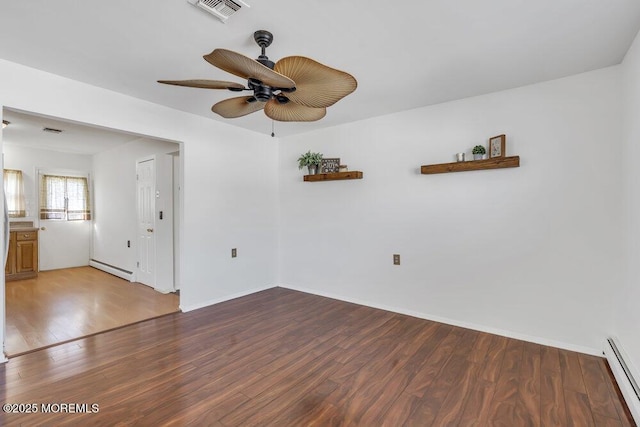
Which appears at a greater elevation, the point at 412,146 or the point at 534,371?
the point at 412,146

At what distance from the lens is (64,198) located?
608 centimetres

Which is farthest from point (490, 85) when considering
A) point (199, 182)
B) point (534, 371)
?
point (199, 182)

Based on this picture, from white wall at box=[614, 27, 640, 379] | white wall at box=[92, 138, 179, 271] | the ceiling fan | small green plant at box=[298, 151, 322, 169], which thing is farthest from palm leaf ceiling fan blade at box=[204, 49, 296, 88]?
white wall at box=[92, 138, 179, 271]

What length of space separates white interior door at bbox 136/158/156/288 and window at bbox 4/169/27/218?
8.53ft

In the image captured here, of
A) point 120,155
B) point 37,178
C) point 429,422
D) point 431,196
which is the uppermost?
point 120,155

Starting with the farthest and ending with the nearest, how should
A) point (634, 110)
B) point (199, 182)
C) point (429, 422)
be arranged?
1. point (199, 182)
2. point (634, 110)
3. point (429, 422)

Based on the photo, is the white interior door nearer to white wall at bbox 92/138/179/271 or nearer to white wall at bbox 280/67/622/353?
white wall at bbox 92/138/179/271

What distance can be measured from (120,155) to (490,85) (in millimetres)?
5880

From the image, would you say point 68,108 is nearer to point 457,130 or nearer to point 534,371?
point 457,130

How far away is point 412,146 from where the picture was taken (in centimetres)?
343

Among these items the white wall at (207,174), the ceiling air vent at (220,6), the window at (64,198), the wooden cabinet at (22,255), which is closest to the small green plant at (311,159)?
the white wall at (207,174)

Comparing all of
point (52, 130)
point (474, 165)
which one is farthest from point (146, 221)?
point (474, 165)

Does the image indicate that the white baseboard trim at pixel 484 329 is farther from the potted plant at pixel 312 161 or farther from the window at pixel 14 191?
the window at pixel 14 191

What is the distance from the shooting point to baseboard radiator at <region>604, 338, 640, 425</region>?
1775 millimetres
